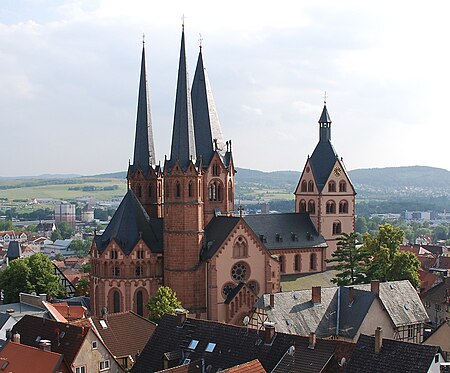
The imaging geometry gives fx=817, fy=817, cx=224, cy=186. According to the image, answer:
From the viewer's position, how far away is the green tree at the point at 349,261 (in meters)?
90.2

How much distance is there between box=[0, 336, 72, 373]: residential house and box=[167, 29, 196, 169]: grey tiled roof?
105ft

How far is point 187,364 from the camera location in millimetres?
48688

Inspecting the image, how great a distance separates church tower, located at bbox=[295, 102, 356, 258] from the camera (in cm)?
10088

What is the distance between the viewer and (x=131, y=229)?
83312 millimetres

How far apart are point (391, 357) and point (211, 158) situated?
155 feet

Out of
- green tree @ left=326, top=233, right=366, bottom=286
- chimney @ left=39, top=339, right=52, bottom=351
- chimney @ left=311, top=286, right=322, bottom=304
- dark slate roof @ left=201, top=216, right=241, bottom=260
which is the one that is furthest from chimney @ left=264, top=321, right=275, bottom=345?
green tree @ left=326, top=233, right=366, bottom=286

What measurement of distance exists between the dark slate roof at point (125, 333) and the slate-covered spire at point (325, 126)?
46862mm

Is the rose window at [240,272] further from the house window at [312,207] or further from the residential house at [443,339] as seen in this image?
the residential house at [443,339]

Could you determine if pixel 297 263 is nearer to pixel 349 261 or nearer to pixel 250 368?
pixel 349 261

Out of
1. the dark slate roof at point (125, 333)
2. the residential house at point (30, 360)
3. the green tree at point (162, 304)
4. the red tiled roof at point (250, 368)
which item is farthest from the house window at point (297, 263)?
the red tiled roof at point (250, 368)

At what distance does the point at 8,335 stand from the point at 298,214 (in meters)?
47.5

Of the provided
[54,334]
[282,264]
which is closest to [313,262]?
[282,264]

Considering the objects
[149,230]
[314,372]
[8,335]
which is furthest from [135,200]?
[314,372]

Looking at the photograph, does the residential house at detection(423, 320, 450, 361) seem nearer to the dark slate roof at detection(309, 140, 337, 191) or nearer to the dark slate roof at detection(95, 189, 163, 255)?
the dark slate roof at detection(95, 189, 163, 255)
